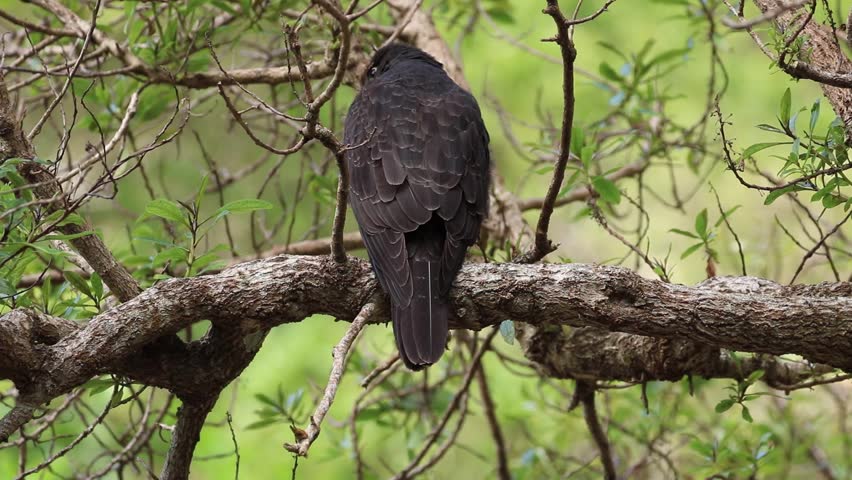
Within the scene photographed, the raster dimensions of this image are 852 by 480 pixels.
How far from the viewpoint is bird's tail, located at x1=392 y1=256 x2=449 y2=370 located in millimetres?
2912

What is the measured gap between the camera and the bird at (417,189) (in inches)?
118

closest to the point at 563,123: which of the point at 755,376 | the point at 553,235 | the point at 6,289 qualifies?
the point at 755,376

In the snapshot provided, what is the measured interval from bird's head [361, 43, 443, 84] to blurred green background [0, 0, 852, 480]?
0.77 m

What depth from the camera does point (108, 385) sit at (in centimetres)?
288

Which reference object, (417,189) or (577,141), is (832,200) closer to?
(577,141)

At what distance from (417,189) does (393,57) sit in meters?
1.17

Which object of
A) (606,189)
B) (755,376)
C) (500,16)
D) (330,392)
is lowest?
(330,392)

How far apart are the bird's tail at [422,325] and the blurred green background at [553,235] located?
5.18 feet

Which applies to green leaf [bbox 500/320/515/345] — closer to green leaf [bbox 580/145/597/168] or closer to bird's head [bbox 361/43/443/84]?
green leaf [bbox 580/145/597/168]

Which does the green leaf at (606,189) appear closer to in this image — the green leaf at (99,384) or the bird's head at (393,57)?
the bird's head at (393,57)

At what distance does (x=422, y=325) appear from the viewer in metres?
2.95

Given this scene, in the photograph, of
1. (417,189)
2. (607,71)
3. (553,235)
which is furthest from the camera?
(553,235)

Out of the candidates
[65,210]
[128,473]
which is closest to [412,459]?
[65,210]

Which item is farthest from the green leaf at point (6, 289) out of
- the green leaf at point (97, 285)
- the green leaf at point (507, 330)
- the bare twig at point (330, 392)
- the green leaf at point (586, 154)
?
the green leaf at point (586, 154)
